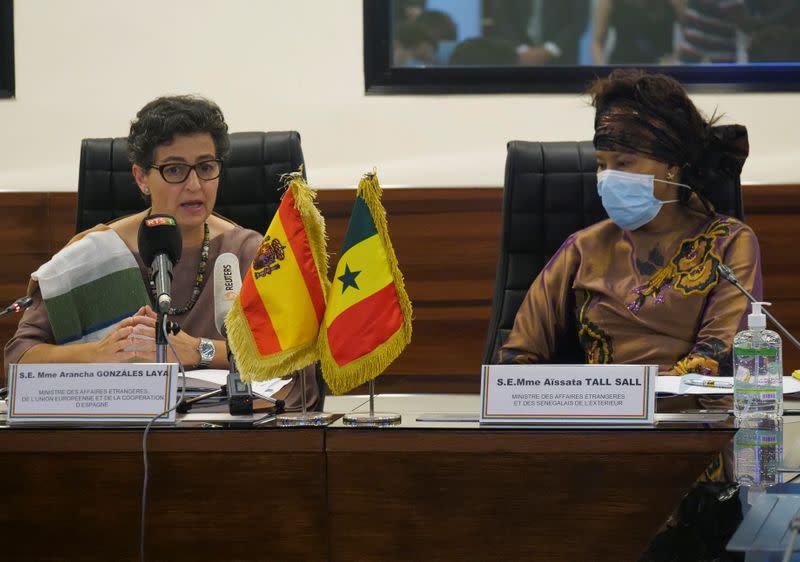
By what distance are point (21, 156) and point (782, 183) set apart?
2280mm

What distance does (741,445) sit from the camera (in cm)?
134

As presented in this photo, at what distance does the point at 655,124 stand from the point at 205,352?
3.46 feet

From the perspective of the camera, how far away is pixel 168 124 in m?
2.26

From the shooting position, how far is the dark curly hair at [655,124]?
2.26m

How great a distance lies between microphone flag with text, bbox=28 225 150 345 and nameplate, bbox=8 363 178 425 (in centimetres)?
55

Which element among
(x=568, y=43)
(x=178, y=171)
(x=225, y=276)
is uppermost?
(x=568, y=43)

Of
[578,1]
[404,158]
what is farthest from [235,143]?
[578,1]

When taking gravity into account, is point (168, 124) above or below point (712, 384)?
above

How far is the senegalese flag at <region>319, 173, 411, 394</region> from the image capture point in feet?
5.14

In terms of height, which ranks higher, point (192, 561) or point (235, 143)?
point (235, 143)

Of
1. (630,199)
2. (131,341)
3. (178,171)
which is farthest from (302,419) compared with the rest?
(630,199)

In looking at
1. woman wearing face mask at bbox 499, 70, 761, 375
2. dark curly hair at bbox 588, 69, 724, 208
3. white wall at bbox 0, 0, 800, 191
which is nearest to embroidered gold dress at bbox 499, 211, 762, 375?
woman wearing face mask at bbox 499, 70, 761, 375

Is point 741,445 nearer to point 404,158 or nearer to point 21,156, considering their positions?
point 404,158

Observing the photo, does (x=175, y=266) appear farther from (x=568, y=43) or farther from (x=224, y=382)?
(x=568, y=43)
